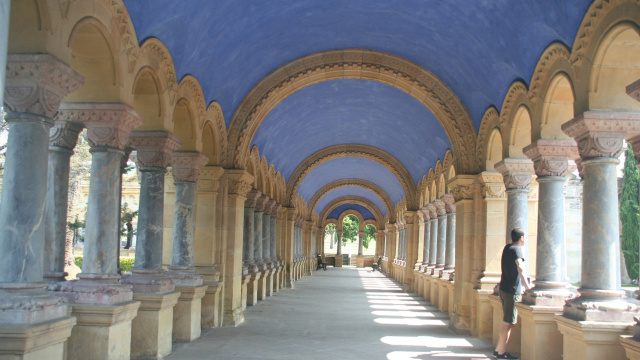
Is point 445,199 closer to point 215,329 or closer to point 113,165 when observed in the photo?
point 215,329

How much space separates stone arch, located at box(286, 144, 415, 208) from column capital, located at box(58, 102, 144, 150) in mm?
14610

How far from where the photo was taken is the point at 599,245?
6.01 meters

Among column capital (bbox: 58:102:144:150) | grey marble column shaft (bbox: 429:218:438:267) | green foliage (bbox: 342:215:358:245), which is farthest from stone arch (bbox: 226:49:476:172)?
green foliage (bbox: 342:215:358:245)

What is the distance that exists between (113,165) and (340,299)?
1132 cm

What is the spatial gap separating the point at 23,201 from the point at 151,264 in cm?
344

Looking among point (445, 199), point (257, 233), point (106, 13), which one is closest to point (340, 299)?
point (257, 233)

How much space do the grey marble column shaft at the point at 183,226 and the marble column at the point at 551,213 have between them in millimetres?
5274

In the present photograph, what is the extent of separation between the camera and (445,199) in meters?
15.0

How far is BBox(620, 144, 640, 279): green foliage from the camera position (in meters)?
23.4

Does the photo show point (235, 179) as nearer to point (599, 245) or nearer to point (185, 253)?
point (185, 253)

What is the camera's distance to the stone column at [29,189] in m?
4.54

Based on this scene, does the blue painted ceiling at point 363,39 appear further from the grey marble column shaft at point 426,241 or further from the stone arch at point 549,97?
the grey marble column shaft at point 426,241

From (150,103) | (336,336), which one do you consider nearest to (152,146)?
(150,103)

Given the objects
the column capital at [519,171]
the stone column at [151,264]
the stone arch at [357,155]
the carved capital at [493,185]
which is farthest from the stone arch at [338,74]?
the stone arch at [357,155]
